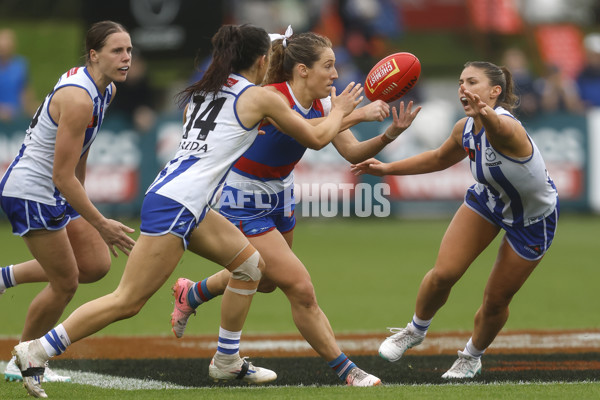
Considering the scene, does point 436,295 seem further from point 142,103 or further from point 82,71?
point 142,103

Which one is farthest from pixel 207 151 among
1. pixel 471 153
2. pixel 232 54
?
pixel 471 153

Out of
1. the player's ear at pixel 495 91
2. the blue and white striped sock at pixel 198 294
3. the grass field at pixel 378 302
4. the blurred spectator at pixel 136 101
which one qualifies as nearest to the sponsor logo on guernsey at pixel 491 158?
the player's ear at pixel 495 91

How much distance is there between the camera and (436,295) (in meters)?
6.53

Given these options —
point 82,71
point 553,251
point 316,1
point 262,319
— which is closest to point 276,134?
point 82,71

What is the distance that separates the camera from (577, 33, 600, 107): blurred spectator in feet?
59.7

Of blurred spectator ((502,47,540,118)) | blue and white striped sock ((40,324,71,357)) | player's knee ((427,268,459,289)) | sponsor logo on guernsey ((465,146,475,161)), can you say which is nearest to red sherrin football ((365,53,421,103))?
sponsor logo on guernsey ((465,146,475,161))

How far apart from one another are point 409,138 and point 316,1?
859 cm

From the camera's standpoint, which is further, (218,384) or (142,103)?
(142,103)

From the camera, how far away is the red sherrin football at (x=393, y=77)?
6398mm

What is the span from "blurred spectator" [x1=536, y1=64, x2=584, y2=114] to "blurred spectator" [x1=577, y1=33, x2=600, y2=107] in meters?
0.41

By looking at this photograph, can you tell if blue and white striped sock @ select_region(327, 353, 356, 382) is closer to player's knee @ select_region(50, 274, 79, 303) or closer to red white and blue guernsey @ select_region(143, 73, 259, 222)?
red white and blue guernsey @ select_region(143, 73, 259, 222)

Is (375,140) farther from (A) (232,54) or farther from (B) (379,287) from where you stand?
(B) (379,287)

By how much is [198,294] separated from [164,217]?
1607 mm

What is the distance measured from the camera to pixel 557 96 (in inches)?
677
